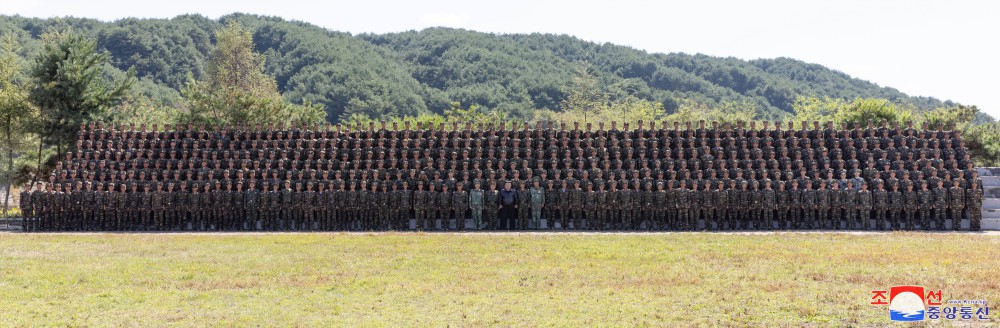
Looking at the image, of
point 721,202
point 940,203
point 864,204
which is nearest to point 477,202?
point 721,202

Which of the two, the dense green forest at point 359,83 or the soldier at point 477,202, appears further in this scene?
the dense green forest at point 359,83

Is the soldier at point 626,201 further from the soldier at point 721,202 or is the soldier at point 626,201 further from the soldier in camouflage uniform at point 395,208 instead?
the soldier in camouflage uniform at point 395,208

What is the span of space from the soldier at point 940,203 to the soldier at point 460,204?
29.8ft

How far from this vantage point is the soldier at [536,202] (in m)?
17.7

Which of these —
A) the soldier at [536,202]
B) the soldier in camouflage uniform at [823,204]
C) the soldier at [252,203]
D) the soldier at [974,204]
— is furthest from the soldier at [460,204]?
the soldier at [974,204]

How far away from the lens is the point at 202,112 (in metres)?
30.2

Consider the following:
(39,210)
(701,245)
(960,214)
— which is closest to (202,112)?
(39,210)

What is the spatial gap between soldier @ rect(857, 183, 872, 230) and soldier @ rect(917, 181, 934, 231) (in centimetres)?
96

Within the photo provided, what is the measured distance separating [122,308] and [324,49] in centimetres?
6527

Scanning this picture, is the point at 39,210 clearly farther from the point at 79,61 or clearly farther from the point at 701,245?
the point at 701,245

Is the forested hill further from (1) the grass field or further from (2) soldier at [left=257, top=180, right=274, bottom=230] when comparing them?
(1) the grass field

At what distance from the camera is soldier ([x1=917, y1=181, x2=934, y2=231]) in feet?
56.7

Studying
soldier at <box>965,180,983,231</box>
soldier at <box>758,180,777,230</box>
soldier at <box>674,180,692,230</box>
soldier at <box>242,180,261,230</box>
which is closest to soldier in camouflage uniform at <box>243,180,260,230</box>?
soldier at <box>242,180,261,230</box>

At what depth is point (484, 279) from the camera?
10523 mm
